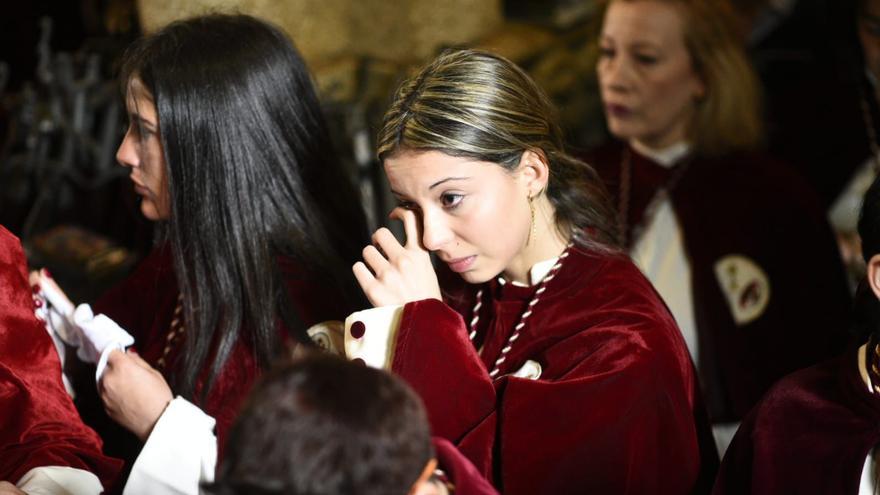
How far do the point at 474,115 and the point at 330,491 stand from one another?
860 millimetres

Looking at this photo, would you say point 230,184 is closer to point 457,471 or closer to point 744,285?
point 457,471

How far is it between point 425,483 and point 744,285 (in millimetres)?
1691

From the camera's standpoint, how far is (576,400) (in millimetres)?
1974

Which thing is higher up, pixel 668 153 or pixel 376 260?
pixel 376 260

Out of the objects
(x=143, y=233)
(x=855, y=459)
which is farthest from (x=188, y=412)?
(x=855, y=459)

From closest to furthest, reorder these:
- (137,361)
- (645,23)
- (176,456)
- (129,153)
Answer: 1. (176,456)
2. (137,361)
3. (129,153)
4. (645,23)

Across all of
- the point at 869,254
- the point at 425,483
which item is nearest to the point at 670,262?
the point at 869,254

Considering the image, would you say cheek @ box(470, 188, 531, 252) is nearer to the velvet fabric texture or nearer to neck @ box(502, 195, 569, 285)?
neck @ box(502, 195, 569, 285)

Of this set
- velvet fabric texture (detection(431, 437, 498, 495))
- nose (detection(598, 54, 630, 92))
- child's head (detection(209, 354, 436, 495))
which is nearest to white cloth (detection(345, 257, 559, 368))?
velvet fabric texture (detection(431, 437, 498, 495))

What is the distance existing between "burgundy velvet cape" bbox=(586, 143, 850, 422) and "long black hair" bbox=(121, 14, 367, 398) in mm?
1031

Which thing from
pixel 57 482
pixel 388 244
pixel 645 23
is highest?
pixel 645 23

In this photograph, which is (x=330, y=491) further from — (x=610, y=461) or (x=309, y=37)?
(x=309, y=37)

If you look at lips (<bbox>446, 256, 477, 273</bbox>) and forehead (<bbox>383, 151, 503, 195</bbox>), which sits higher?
forehead (<bbox>383, 151, 503, 195</bbox>)

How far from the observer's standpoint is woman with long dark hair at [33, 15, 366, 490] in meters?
2.23
